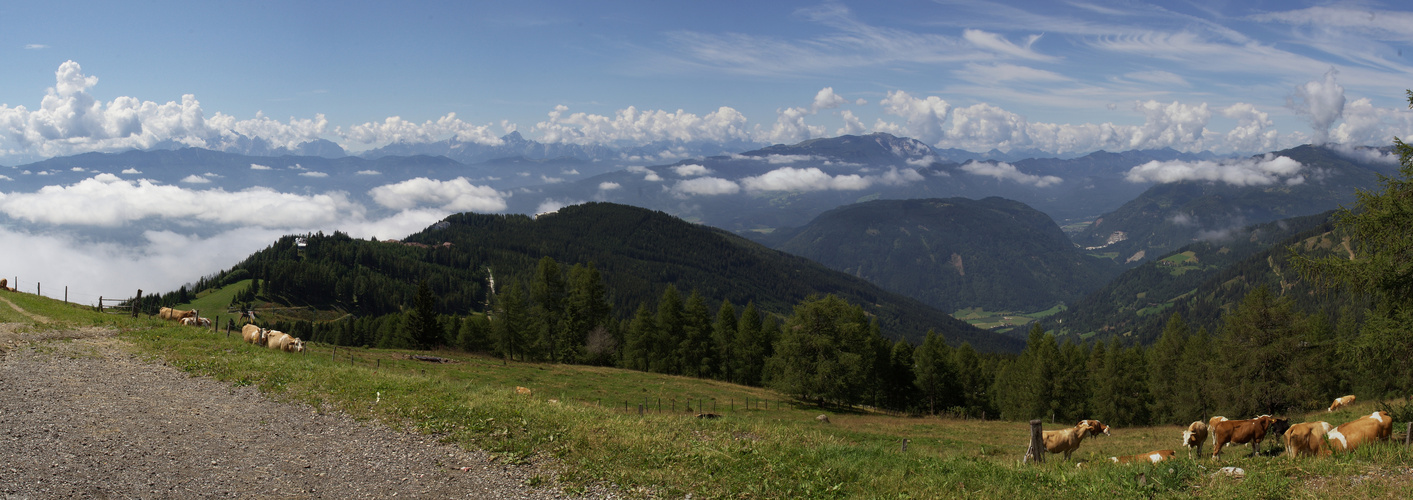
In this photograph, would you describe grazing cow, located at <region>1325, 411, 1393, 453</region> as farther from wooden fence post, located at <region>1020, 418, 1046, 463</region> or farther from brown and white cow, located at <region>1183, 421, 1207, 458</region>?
brown and white cow, located at <region>1183, 421, 1207, 458</region>

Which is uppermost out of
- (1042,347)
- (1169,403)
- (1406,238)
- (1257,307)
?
(1406,238)

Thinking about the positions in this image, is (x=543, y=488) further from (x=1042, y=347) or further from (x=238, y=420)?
(x=1042, y=347)

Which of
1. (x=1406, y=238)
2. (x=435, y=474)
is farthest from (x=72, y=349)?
(x=1406, y=238)

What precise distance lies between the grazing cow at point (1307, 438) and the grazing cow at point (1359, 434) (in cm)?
15

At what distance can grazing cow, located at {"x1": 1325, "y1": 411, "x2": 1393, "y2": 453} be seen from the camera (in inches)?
569

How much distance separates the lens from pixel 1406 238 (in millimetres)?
17859

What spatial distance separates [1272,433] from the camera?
1927cm

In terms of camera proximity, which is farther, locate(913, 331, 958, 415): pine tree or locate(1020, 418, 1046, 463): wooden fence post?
locate(913, 331, 958, 415): pine tree

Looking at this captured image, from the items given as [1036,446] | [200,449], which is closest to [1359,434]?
[1036,446]

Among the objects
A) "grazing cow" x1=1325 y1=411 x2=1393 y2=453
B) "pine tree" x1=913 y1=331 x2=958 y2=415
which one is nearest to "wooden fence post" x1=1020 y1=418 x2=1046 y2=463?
"grazing cow" x1=1325 y1=411 x2=1393 y2=453

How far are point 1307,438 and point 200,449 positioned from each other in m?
26.9

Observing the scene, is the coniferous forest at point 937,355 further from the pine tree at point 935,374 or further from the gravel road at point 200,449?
the gravel road at point 200,449

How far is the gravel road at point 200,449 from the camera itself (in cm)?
1330

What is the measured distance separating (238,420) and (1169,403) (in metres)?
71.9
